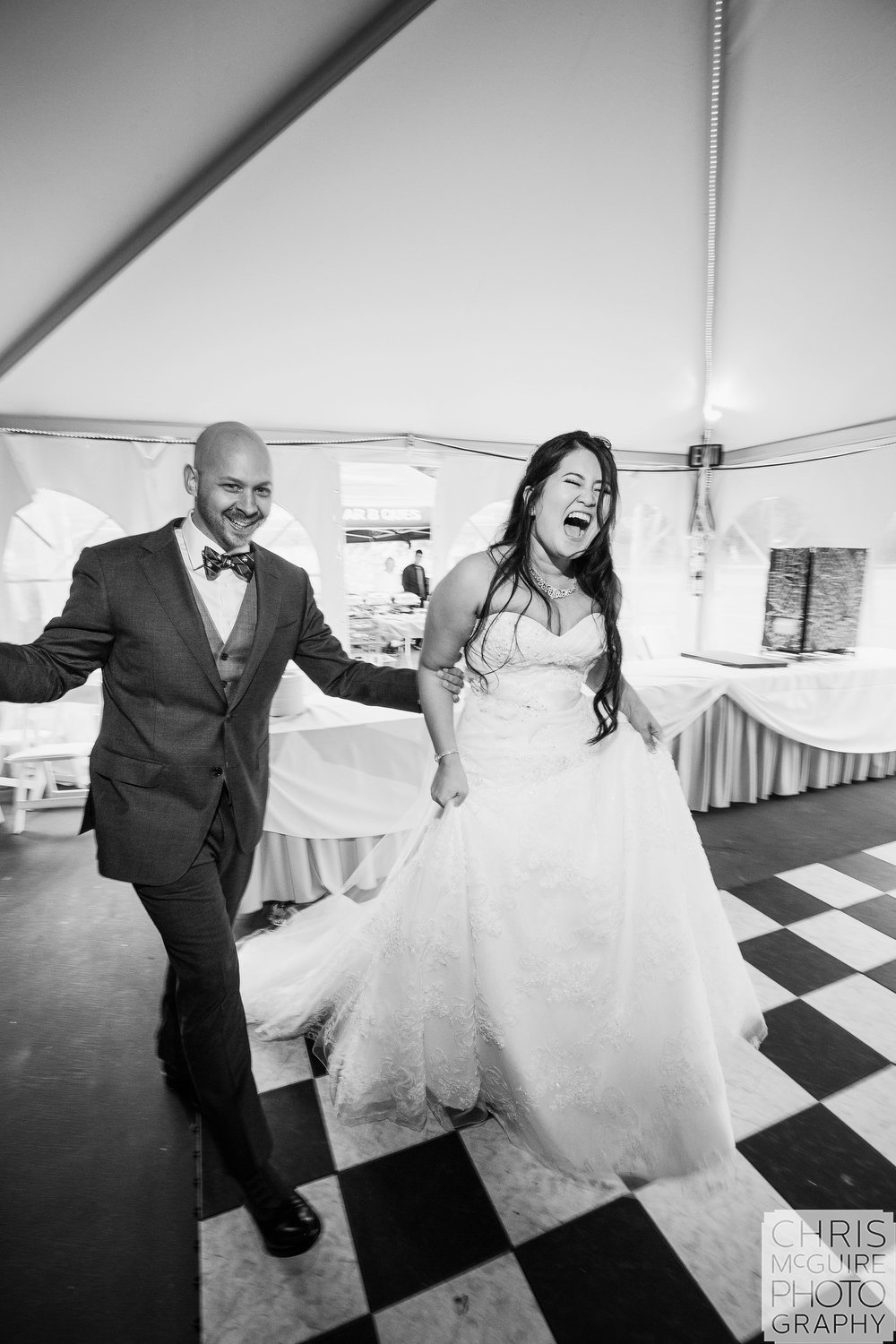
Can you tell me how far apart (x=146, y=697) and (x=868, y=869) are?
3.65 metres

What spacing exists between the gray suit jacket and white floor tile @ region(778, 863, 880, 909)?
2944 mm

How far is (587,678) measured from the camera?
2031mm

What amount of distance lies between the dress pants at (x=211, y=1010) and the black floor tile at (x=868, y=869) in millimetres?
3120

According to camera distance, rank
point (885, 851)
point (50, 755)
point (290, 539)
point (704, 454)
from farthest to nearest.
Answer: point (704, 454) → point (290, 539) → point (50, 755) → point (885, 851)

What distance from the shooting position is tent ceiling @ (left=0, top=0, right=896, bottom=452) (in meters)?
2.04

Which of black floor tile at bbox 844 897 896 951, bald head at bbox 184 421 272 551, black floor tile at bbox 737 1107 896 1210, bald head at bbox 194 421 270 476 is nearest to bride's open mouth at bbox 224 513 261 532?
bald head at bbox 184 421 272 551

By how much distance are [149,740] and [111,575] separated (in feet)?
1.22

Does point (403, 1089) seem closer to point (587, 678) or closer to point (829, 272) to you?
point (587, 678)

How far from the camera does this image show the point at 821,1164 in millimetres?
1624

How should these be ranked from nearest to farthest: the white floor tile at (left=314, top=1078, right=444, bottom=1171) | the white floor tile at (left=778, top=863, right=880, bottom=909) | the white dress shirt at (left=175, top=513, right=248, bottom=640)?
the white dress shirt at (left=175, top=513, right=248, bottom=640) < the white floor tile at (left=314, top=1078, right=444, bottom=1171) < the white floor tile at (left=778, top=863, right=880, bottom=909)

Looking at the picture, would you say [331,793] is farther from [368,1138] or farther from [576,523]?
[576,523]

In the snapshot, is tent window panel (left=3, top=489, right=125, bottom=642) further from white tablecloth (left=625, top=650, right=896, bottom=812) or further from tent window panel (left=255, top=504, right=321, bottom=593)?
white tablecloth (left=625, top=650, right=896, bottom=812)

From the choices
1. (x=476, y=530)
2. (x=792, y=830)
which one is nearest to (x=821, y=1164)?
(x=792, y=830)

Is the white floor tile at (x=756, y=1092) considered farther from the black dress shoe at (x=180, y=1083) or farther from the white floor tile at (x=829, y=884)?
the black dress shoe at (x=180, y=1083)
